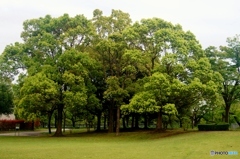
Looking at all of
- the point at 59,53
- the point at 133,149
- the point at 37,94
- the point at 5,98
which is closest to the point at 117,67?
the point at 59,53

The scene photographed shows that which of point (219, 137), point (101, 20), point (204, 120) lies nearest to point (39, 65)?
point (101, 20)

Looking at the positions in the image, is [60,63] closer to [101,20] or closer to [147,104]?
[101,20]

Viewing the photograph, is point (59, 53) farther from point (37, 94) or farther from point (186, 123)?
point (186, 123)

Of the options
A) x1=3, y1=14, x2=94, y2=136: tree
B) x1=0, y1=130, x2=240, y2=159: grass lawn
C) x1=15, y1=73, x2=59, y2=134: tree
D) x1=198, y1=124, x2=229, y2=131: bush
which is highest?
x1=3, y1=14, x2=94, y2=136: tree

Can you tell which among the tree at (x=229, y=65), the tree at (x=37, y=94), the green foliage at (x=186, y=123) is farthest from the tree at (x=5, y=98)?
the tree at (x=229, y=65)

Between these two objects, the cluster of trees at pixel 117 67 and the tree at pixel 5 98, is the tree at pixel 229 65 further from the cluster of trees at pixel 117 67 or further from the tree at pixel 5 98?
the tree at pixel 5 98

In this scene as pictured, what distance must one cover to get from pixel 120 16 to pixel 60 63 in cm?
976

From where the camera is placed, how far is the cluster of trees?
3384 centimetres

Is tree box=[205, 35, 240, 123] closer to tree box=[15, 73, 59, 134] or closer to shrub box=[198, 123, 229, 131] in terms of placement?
shrub box=[198, 123, 229, 131]

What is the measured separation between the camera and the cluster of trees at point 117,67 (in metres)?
33.8

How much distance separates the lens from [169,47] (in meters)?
34.8

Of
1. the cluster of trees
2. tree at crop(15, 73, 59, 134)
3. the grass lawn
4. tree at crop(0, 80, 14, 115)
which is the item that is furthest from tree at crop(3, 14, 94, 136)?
tree at crop(0, 80, 14, 115)

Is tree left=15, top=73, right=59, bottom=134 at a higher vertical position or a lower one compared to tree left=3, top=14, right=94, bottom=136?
lower

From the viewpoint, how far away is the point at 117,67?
1564 inches
